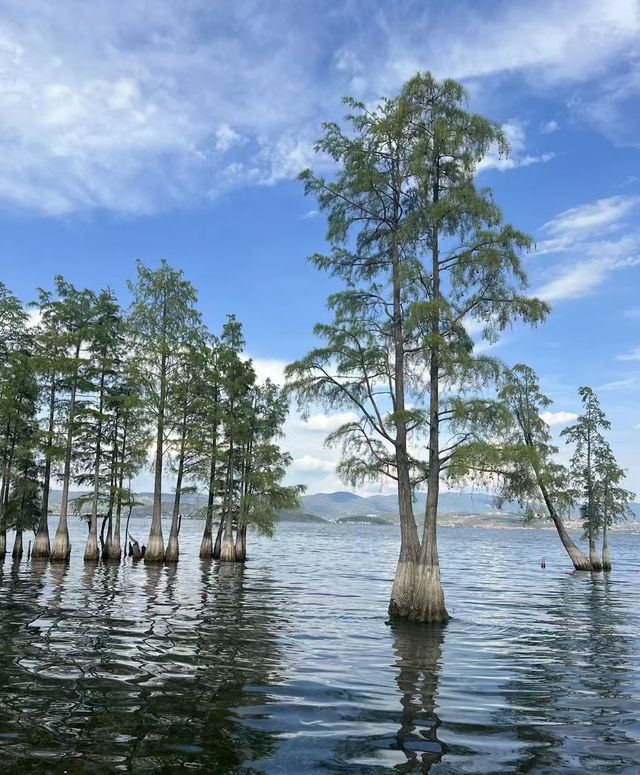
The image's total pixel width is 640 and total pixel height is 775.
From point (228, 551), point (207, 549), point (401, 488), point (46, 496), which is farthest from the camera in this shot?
point (207, 549)

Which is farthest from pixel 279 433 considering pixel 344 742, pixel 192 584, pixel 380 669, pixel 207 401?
pixel 344 742

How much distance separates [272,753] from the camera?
8734 mm

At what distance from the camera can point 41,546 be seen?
45531mm

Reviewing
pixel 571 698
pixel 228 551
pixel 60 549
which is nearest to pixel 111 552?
pixel 60 549

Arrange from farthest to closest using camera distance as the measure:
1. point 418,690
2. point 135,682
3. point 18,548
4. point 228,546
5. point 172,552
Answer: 1. point 228,546
2. point 172,552
3. point 18,548
4. point 418,690
5. point 135,682

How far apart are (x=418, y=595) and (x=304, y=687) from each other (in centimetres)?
1049

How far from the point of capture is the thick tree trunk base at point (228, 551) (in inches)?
1959

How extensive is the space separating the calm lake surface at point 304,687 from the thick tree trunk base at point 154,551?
18.0 meters

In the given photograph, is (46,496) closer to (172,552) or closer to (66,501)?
(66,501)

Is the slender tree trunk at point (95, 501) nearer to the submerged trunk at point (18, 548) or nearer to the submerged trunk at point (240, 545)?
the submerged trunk at point (18, 548)

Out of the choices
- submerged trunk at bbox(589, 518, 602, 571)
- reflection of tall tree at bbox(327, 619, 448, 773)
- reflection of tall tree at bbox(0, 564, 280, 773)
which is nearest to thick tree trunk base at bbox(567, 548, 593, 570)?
submerged trunk at bbox(589, 518, 602, 571)

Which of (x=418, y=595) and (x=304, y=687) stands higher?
(x=418, y=595)

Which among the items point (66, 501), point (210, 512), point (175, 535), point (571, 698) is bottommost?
point (175, 535)

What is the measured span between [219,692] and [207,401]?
123ft
